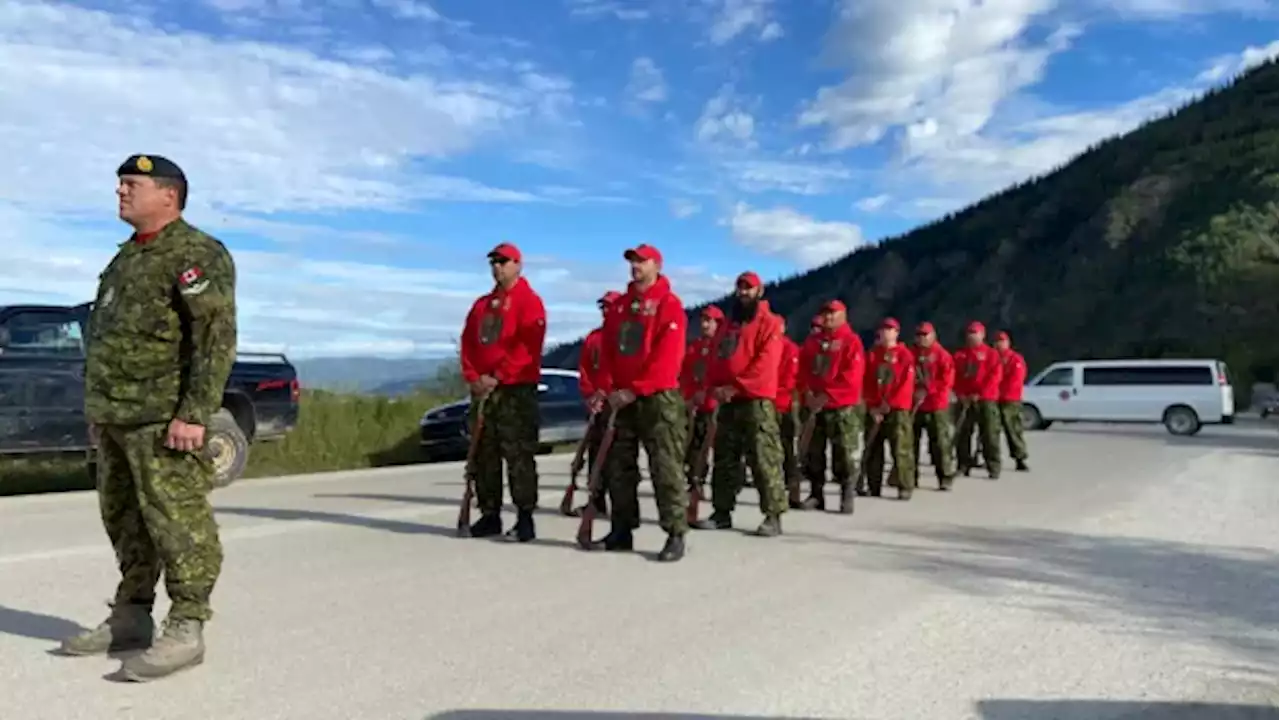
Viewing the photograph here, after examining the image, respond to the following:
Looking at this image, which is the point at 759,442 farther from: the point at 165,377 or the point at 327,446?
the point at 327,446

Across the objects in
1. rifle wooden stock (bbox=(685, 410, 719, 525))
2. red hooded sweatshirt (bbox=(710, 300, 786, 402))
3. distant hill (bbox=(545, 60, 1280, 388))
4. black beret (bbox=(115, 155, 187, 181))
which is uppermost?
distant hill (bbox=(545, 60, 1280, 388))

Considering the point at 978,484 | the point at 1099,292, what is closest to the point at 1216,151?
the point at 1099,292

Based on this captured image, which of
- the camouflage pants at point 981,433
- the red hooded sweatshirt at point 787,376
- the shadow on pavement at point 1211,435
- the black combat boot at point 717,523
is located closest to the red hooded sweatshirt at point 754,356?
the black combat boot at point 717,523

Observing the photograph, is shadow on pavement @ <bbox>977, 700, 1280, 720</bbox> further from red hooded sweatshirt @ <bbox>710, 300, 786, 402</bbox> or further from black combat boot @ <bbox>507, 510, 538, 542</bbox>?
red hooded sweatshirt @ <bbox>710, 300, 786, 402</bbox>

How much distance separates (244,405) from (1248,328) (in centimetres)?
4695

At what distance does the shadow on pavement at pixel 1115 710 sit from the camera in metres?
4.71

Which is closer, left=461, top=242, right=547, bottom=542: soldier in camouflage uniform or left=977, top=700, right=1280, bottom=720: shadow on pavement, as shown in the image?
left=977, top=700, right=1280, bottom=720: shadow on pavement

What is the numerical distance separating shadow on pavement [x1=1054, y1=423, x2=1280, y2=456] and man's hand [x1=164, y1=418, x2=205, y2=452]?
20.4 metres

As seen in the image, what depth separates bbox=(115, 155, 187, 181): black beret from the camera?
4984mm

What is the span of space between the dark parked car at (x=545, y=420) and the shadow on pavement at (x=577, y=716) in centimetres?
1372

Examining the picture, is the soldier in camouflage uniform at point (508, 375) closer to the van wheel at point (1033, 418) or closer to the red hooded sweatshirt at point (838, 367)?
the red hooded sweatshirt at point (838, 367)

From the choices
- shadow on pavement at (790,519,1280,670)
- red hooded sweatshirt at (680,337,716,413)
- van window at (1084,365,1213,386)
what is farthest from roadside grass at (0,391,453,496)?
van window at (1084,365,1213,386)

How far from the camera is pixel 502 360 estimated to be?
8.65m

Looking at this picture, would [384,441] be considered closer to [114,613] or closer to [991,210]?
[114,613]
